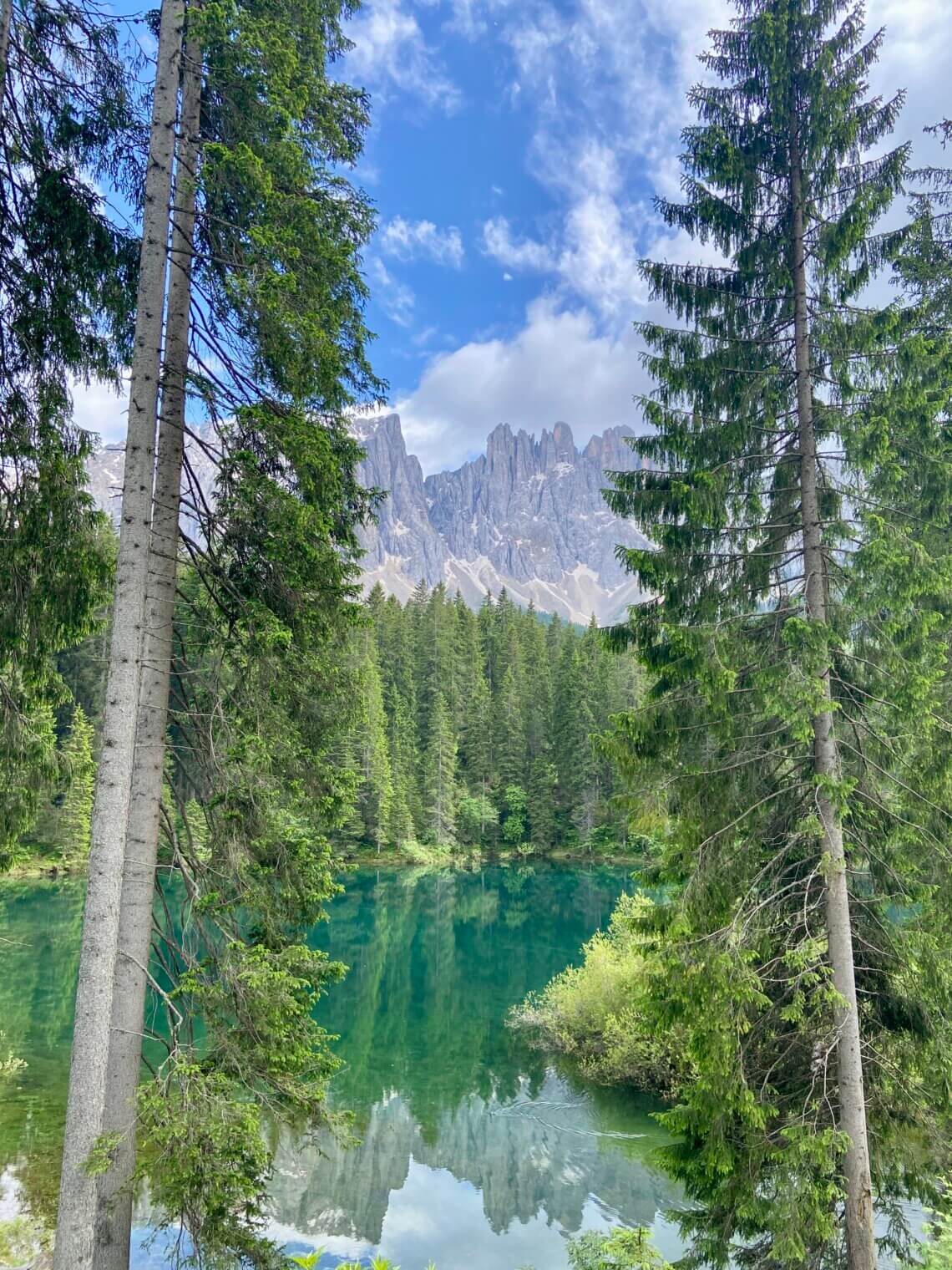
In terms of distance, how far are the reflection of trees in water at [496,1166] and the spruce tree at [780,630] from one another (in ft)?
17.7

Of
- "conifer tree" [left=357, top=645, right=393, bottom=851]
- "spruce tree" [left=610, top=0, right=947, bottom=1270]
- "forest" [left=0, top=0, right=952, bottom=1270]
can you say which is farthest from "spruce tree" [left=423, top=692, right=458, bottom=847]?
"spruce tree" [left=610, top=0, right=947, bottom=1270]

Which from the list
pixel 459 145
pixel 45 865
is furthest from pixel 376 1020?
pixel 459 145

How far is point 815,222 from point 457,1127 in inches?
529

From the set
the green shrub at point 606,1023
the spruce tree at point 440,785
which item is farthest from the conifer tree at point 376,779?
the green shrub at point 606,1023

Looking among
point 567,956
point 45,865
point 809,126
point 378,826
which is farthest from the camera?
point 378,826

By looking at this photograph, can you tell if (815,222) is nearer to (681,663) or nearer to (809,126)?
(809,126)

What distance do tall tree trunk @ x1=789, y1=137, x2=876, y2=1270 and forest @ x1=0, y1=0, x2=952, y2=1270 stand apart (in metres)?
0.03

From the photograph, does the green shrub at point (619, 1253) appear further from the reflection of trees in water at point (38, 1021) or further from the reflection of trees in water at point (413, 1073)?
the reflection of trees in water at point (38, 1021)

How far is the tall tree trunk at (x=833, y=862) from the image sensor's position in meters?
4.68

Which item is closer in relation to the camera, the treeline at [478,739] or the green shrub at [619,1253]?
the green shrub at [619,1253]

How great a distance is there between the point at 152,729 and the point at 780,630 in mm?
4542

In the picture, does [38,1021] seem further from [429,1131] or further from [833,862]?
[833,862]

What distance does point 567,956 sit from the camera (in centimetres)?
2253

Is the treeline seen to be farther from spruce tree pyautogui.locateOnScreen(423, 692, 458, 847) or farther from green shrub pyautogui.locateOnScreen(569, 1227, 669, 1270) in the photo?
green shrub pyautogui.locateOnScreen(569, 1227, 669, 1270)
